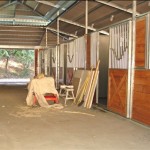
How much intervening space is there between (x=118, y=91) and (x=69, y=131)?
1.88 metres

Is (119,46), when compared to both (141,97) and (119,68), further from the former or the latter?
(141,97)

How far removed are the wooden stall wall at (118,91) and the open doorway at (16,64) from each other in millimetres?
14896

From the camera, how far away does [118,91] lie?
5.83 metres

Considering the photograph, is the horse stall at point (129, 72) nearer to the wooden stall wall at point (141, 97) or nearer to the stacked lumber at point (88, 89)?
the wooden stall wall at point (141, 97)

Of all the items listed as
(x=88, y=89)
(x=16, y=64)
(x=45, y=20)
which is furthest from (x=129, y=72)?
→ (x=16, y=64)

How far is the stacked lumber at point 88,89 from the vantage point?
6688 millimetres

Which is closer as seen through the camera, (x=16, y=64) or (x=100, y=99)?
(x=100, y=99)

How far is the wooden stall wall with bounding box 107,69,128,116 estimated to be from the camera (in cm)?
555

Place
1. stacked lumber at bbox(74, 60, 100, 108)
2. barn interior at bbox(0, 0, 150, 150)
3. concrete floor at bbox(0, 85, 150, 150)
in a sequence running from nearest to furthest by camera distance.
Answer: concrete floor at bbox(0, 85, 150, 150), barn interior at bbox(0, 0, 150, 150), stacked lumber at bbox(74, 60, 100, 108)

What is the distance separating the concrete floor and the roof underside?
115 inches

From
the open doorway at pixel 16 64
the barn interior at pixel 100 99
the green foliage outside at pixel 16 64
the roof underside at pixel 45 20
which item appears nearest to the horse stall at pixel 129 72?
the barn interior at pixel 100 99

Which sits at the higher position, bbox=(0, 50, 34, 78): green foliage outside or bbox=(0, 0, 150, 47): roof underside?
bbox=(0, 0, 150, 47): roof underside

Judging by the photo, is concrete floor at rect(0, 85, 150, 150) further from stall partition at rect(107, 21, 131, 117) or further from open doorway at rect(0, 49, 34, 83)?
open doorway at rect(0, 49, 34, 83)

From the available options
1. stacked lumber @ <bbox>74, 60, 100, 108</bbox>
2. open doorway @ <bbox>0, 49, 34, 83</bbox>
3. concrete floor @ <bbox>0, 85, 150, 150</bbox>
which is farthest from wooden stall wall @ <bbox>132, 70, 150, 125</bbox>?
open doorway @ <bbox>0, 49, 34, 83</bbox>
